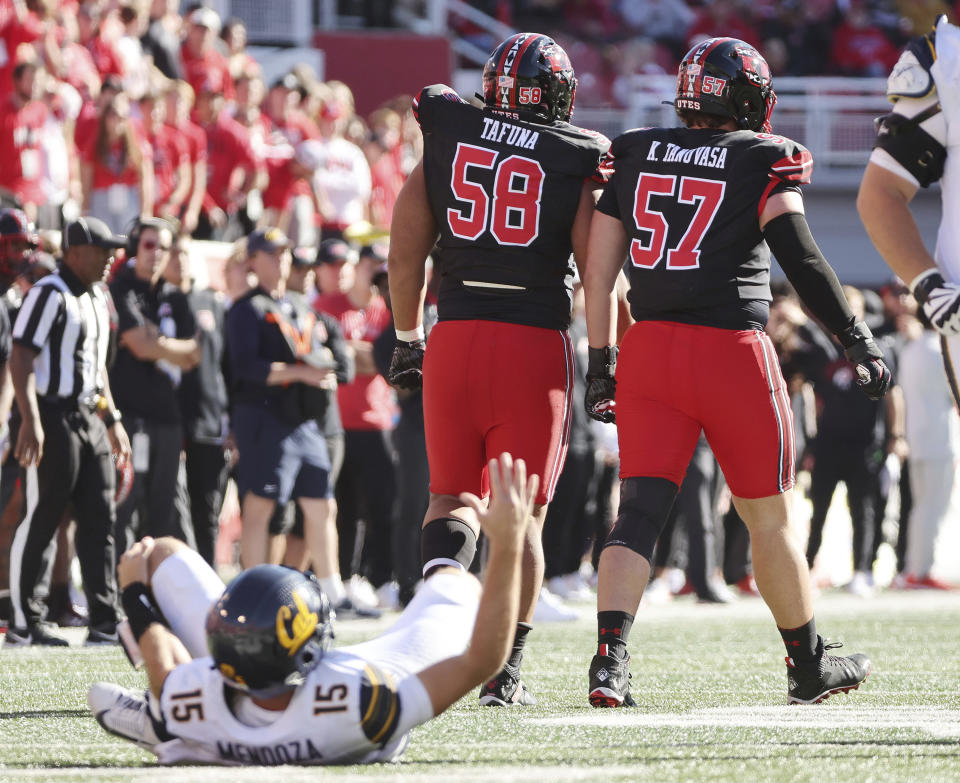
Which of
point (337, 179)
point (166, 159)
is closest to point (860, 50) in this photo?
point (337, 179)

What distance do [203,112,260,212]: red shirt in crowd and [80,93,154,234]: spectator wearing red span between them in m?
1.11

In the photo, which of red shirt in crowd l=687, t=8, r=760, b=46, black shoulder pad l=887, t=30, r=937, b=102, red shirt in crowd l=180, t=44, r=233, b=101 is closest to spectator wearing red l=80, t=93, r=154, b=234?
red shirt in crowd l=180, t=44, r=233, b=101

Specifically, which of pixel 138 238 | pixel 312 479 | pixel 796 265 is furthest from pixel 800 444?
pixel 796 265

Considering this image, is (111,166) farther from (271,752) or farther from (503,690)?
(271,752)

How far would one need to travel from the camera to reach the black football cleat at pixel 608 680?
505 cm

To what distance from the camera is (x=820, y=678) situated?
527 centimetres

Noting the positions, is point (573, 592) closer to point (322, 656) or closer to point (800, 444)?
point (800, 444)

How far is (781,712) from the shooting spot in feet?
16.4

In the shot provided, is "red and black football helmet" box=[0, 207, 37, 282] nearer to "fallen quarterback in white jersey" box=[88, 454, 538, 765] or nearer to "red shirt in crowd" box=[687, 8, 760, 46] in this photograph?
"fallen quarterback in white jersey" box=[88, 454, 538, 765]

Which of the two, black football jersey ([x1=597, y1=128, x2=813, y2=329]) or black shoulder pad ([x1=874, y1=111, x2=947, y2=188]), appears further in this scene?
black football jersey ([x1=597, y1=128, x2=813, y2=329])

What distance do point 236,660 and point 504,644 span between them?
1.84 ft

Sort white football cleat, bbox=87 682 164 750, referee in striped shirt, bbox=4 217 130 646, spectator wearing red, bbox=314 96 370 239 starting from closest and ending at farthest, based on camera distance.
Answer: white football cleat, bbox=87 682 164 750 → referee in striped shirt, bbox=4 217 130 646 → spectator wearing red, bbox=314 96 370 239

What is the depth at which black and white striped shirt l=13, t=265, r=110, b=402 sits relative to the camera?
788 centimetres

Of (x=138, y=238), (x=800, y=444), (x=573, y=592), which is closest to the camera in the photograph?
(x=138, y=238)
